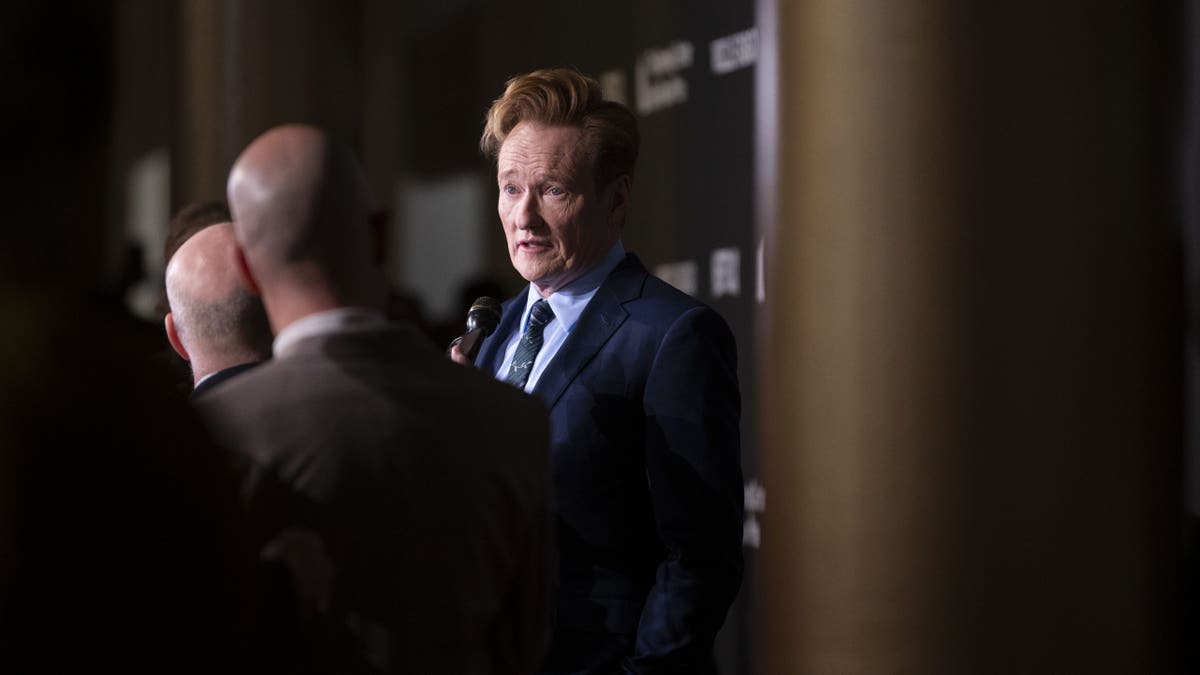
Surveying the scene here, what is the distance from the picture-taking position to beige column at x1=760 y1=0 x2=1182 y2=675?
2375 mm

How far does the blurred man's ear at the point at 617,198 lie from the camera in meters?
2.52

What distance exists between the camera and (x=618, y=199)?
100 inches

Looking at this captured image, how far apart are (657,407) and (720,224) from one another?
2507 mm

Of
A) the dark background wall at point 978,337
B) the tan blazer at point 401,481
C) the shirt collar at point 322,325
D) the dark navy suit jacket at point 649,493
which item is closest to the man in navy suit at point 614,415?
the dark navy suit jacket at point 649,493

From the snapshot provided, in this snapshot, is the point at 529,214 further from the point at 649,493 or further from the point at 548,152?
the point at 649,493

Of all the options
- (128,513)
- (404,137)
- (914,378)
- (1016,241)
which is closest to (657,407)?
(914,378)

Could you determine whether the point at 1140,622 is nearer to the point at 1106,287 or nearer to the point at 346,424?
the point at 1106,287

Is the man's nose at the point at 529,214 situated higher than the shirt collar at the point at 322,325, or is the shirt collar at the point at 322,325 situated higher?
the man's nose at the point at 529,214

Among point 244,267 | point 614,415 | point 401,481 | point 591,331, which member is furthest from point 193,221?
point 401,481

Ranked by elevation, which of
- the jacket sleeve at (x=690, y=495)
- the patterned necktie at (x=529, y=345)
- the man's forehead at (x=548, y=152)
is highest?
the man's forehead at (x=548, y=152)

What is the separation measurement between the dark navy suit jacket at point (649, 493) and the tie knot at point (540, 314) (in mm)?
155

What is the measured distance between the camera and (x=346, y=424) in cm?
146

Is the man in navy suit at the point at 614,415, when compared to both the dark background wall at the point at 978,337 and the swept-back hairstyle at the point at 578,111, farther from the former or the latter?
the dark background wall at the point at 978,337

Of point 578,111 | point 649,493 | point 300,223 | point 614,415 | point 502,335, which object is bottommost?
point 649,493
